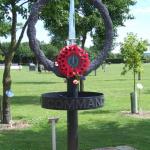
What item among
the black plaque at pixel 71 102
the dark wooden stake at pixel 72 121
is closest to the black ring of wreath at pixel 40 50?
the dark wooden stake at pixel 72 121

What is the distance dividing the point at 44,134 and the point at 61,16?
3525 millimetres

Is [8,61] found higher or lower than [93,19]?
lower

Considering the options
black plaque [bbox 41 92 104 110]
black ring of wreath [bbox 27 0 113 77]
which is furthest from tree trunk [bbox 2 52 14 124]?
black plaque [bbox 41 92 104 110]

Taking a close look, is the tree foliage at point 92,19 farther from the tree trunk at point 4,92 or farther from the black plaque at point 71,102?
the black plaque at point 71,102

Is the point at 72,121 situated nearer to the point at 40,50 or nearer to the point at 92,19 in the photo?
the point at 40,50

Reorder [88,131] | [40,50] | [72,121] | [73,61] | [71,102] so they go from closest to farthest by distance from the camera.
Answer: [71,102] → [73,61] → [72,121] → [40,50] → [88,131]

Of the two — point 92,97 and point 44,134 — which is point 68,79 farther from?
point 44,134

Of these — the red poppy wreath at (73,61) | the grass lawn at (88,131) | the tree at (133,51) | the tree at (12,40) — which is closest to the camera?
the red poppy wreath at (73,61)

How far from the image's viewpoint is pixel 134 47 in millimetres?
18219

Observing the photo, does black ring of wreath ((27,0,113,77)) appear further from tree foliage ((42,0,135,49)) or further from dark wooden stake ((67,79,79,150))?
tree foliage ((42,0,135,49))

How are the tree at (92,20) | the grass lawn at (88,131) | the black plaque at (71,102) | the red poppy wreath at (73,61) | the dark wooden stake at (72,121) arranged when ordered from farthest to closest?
the tree at (92,20) < the grass lawn at (88,131) < the dark wooden stake at (72,121) < the red poppy wreath at (73,61) < the black plaque at (71,102)

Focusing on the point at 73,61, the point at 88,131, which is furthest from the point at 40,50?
the point at 88,131

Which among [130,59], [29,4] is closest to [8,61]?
[29,4]

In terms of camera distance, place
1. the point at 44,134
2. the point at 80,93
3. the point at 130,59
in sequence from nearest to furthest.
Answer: the point at 80,93 < the point at 44,134 < the point at 130,59
